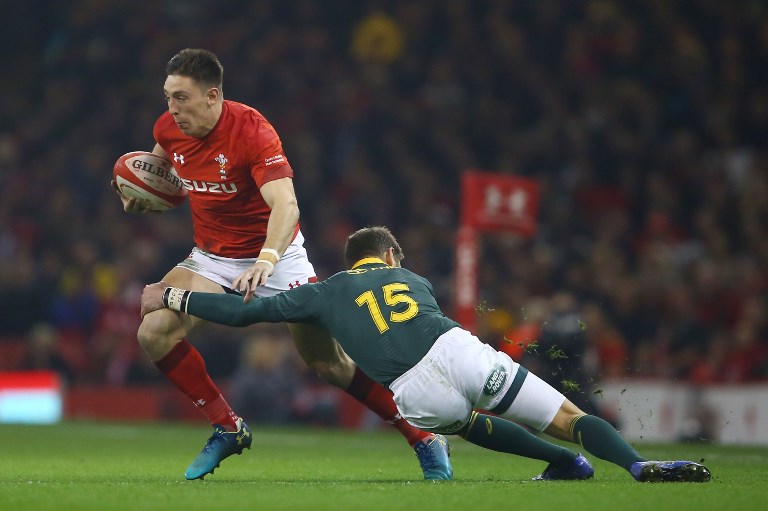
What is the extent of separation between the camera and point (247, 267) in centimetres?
713

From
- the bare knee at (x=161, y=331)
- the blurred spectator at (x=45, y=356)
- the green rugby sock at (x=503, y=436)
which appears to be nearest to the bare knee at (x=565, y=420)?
the green rugby sock at (x=503, y=436)

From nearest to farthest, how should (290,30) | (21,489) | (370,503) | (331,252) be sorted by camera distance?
1. (370,503)
2. (21,489)
3. (331,252)
4. (290,30)

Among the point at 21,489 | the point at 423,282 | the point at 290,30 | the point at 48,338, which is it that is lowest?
the point at 48,338

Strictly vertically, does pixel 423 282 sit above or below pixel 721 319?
above

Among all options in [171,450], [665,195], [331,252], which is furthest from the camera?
[331,252]

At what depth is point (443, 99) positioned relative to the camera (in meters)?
16.8

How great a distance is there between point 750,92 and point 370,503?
10670 mm

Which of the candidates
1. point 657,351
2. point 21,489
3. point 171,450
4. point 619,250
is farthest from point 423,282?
point 619,250

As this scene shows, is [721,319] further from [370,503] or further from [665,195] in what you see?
[370,503]

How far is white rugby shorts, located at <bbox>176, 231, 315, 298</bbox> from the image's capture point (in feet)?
23.2

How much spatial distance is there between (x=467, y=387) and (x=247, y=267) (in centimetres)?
A: 162

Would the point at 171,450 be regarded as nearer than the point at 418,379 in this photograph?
No

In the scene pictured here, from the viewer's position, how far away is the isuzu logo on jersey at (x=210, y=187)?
702 cm

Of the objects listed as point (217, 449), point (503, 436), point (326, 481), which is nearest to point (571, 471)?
point (503, 436)
